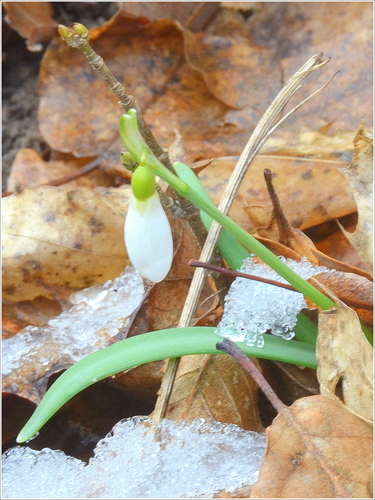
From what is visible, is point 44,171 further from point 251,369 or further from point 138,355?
point 251,369

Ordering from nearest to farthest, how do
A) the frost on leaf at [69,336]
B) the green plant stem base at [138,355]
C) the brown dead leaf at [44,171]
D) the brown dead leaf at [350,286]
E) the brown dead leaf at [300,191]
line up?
the green plant stem base at [138,355], the brown dead leaf at [350,286], the frost on leaf at [69,336], the brown dead leaf at [300,191], the brown dead leaf at [44,171]

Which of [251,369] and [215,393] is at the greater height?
[251,369]

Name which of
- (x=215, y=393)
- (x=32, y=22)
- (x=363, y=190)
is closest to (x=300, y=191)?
(x=363, y=190)

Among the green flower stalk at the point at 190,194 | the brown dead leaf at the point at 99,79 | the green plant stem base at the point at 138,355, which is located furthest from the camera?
the brown dead leaf at the point at 99,79

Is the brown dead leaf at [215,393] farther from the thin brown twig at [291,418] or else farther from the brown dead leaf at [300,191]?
the brown dead leaf at [300,191]

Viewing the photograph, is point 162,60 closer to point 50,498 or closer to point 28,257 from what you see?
point 28,257

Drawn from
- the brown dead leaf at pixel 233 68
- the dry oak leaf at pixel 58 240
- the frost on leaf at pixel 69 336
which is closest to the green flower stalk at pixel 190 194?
the frost on leaf at pixel 69 336

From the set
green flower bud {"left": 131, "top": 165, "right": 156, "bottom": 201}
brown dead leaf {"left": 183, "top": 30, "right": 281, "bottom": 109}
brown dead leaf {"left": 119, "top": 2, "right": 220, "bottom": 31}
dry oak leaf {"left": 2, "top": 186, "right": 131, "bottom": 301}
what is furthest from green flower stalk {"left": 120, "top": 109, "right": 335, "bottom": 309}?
brown dead leaf {"left": 119, "top": 2, "right": 220, "bottom": 31}
